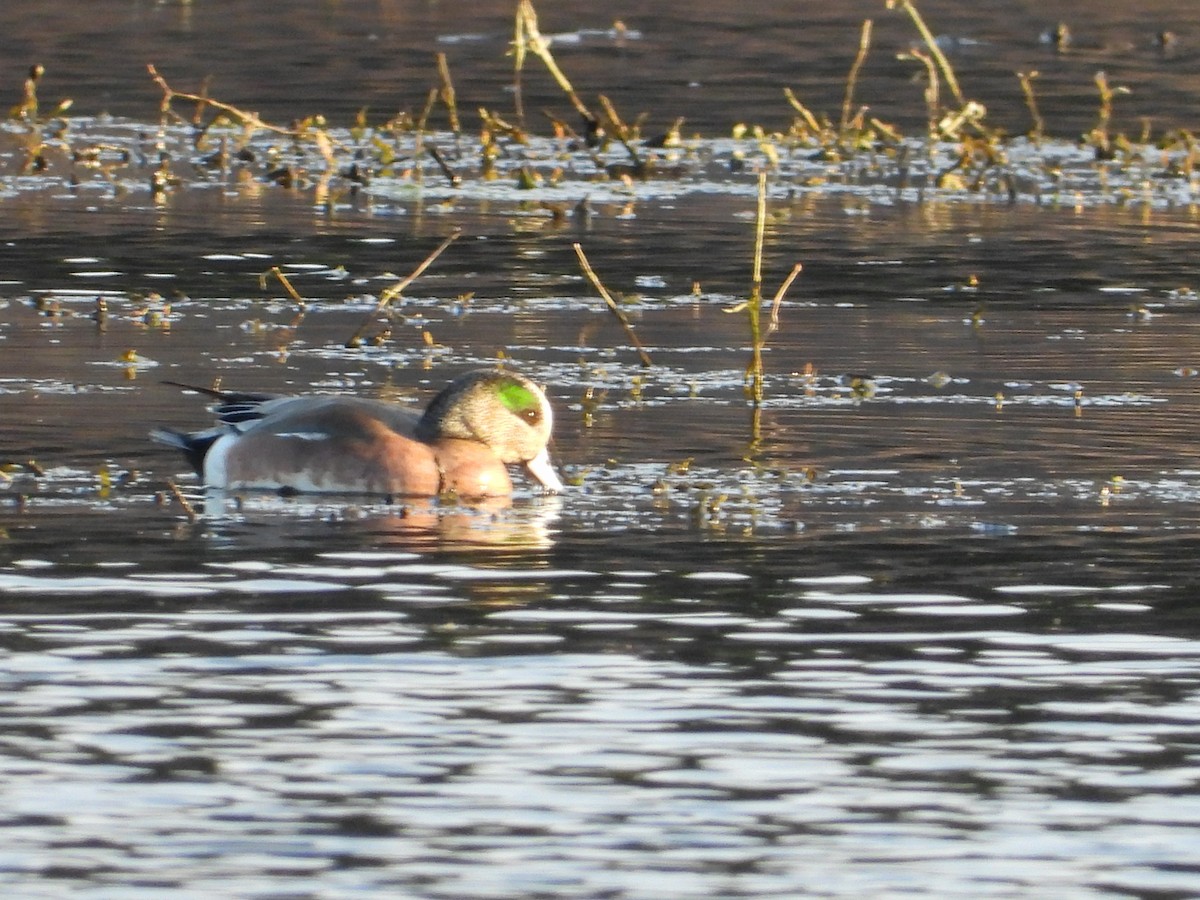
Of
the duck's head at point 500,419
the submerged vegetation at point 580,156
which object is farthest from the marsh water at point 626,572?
the submerged vegetation at point 580,156

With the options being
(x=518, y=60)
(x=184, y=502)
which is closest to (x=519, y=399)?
(x=184, y=502)

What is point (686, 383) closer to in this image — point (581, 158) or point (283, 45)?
point (581, 158)

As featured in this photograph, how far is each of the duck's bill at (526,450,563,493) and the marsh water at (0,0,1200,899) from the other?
114 mm

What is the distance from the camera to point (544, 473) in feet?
37.1

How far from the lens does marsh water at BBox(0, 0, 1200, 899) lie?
6.99m

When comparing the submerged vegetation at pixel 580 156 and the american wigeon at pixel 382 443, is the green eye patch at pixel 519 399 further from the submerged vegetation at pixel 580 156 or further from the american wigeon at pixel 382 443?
the submerged vegetation at pixel 580 156

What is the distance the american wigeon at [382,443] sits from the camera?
11086mm

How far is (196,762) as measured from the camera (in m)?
7.46

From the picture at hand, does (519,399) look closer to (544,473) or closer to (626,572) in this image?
(544,473)

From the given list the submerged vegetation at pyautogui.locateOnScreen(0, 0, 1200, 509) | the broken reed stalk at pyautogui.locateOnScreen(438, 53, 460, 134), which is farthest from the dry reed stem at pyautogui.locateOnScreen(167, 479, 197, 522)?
the broken reed stalk at pyautogui.locateOnScreen(438, 53, 460, 134)

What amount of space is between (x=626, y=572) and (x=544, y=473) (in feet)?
5.16

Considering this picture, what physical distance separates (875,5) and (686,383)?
92.7 feet

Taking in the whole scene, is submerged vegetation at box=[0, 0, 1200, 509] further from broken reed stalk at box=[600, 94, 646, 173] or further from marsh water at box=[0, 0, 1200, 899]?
marsh water at box=[0, 0, 1200, 899]

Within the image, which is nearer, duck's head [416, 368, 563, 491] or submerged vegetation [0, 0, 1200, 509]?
duck's head [416, 368, 563, 491]
